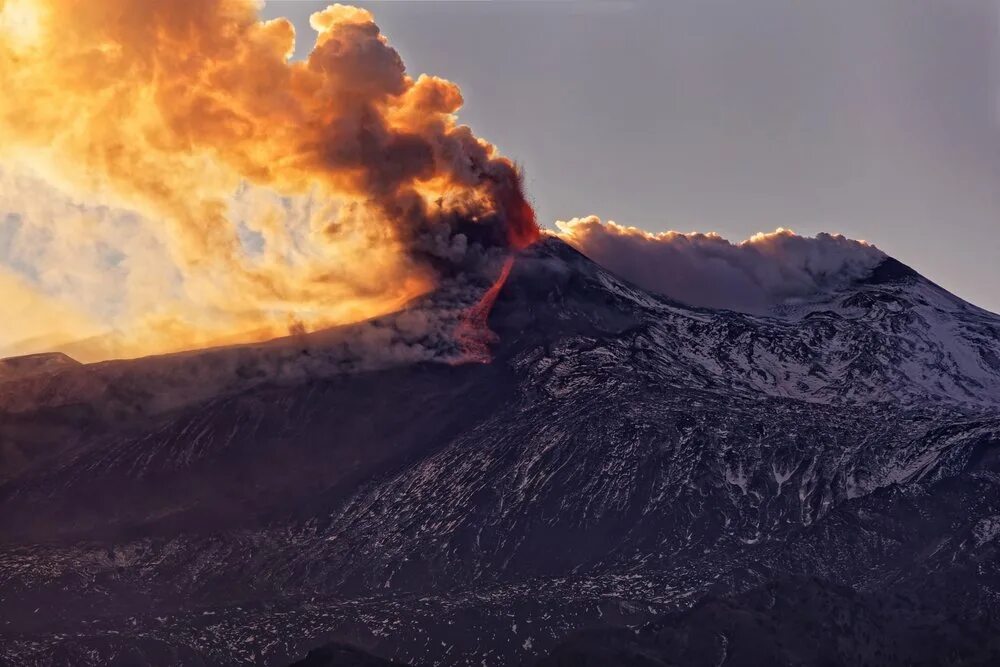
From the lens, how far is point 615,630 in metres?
161

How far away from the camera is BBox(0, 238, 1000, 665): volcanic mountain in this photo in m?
167

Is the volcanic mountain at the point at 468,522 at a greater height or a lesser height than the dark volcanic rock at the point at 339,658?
greater

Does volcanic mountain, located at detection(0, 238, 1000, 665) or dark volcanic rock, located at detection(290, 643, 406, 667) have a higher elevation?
volcanic mountain, located at detection(0, 238, 1000, 665)

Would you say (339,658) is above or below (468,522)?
below

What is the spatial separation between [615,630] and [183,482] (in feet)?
150

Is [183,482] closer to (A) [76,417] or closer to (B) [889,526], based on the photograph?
(A) [76,417]

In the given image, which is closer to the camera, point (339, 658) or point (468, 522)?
point (339, 658)

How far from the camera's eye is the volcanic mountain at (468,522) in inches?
6575

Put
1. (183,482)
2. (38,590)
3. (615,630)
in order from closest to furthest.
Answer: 1. (615,630)
2. (38,590)
3. (183,482)

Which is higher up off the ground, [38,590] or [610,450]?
[610,450]

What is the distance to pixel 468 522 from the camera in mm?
184250

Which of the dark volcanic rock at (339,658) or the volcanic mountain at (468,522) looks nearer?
the dark volcanic rock at (339,658)

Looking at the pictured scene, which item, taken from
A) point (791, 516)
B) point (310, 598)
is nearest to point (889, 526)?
point (791, 516)

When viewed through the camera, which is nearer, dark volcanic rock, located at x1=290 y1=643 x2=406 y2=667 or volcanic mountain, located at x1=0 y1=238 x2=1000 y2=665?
dark volcanic rock, located at x1=290 y1=643 x2=406 y2=667
